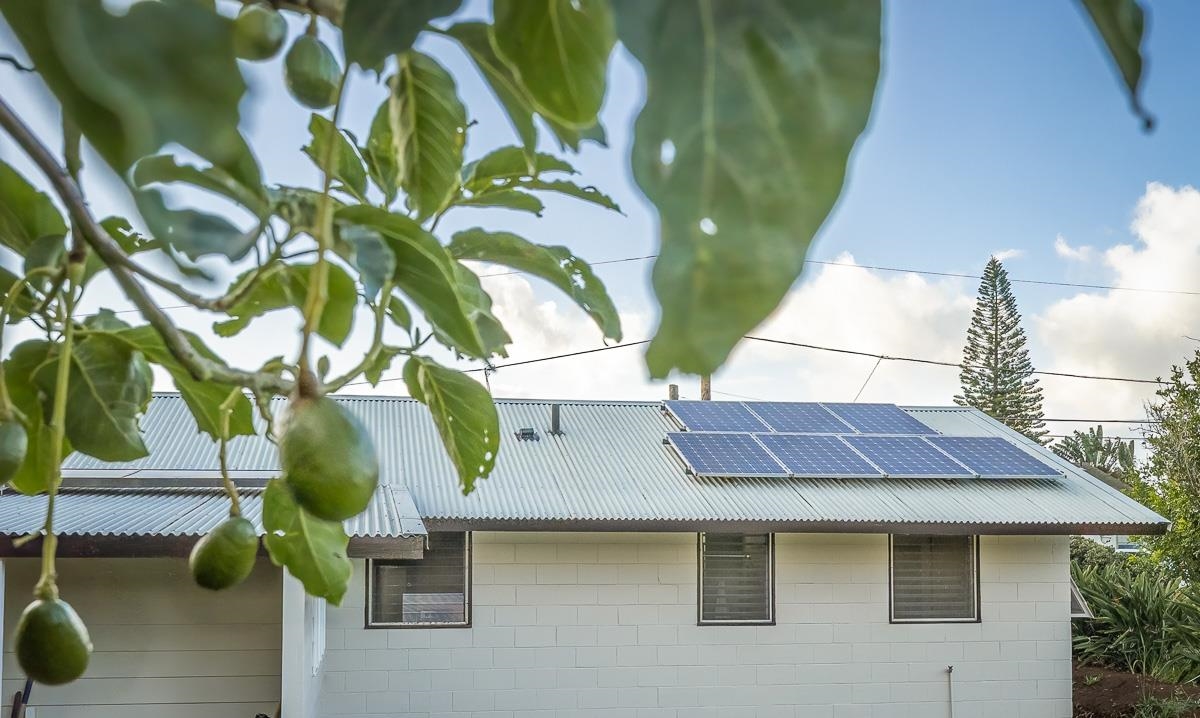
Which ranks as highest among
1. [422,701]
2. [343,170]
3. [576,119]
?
[343,170]

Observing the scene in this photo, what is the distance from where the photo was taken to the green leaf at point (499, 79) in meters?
0.54

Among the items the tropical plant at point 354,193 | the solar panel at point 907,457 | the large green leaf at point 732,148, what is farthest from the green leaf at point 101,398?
the solar panel at point 907,457

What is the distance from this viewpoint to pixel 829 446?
32.4 feet

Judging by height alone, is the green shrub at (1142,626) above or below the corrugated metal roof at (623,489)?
below

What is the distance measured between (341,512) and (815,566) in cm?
904

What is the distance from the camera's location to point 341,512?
0.43 metres

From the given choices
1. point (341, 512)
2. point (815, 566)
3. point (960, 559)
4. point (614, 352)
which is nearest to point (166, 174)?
point (341, 512)

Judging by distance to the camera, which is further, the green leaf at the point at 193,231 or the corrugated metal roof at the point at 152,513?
the corrugated metal roof at the point at 152,513

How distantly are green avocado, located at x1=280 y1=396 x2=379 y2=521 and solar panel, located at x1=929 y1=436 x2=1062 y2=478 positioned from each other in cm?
992

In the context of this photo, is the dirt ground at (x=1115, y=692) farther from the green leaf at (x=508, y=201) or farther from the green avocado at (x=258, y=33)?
the green avocado at (x=258, y=33)

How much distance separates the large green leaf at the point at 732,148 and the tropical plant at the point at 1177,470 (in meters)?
12.2

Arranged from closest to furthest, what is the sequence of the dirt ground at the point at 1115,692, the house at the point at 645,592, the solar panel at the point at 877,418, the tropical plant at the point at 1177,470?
the house at the point at 645,592 → the dirt ground at the point at 1115,692 → the solar panel at the point at 877,418 → the tropical plant at the point at 1177,470

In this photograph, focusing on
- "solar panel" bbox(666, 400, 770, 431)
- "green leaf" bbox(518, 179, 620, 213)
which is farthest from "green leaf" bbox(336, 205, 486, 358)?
"solar panel" bbox(666, 400, 770, 431)

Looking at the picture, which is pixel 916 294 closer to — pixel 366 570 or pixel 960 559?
pixel 960 559
